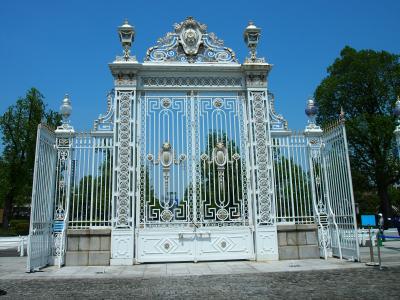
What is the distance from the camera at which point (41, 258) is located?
28.5ft

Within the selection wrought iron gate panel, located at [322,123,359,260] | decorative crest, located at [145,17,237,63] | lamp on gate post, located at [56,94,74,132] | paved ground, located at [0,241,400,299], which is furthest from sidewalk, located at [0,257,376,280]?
decorative crest, located at [145,17,237,63]

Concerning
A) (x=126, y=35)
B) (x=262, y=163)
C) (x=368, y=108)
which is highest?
(x=368, y=108)

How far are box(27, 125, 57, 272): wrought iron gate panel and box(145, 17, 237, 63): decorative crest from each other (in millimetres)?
3629

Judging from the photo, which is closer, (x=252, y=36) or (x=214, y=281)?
(x=214, y=281)

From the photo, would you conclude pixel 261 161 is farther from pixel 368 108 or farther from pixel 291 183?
pixel 368 108

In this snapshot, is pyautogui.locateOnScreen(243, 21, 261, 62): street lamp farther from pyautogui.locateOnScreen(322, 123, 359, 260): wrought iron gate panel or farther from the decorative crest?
pyautogui.locateOnScreen(322, 123, 359, 260): wrought iron gate panel

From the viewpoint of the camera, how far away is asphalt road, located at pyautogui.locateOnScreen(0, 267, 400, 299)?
5605mm

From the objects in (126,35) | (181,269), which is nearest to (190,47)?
(126,35)

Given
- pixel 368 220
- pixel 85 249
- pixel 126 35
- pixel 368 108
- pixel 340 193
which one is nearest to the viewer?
pixel 368 220

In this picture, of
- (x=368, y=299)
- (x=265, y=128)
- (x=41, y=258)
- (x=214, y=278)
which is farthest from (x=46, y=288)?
(x=265, y=128)

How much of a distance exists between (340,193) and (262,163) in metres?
2.19

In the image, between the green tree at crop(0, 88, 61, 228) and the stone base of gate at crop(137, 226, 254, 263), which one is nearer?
the stone base of gate at crop(137, 226, 254, 263)

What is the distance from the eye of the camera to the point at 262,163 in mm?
9742

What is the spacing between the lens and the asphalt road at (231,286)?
221 inches
